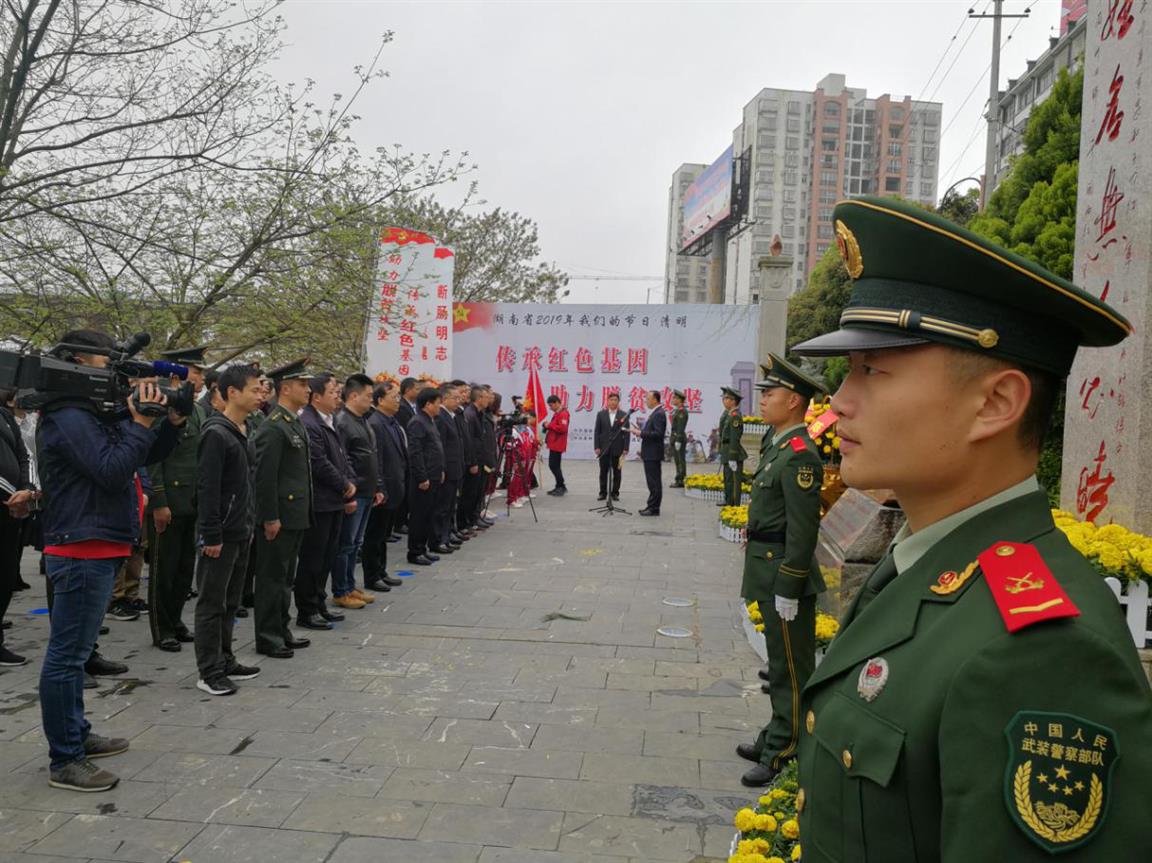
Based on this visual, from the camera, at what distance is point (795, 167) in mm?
82750

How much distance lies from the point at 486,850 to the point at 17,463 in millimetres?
4586

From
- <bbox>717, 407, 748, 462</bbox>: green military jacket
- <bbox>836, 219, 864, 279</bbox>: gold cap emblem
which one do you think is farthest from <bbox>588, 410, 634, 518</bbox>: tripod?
<bbox>836, 219, 864, 279</bbox>: gold cap emblem

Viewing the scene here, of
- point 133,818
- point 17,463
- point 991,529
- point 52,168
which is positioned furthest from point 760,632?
point 52,168

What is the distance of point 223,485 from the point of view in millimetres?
5215

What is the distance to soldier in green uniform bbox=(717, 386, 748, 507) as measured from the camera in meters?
12.8

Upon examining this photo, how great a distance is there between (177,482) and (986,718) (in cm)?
627

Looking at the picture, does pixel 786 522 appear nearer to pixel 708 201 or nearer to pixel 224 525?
pixel 224 525

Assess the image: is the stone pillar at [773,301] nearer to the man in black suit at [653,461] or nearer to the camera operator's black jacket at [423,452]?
the man in black suit at [653,461]

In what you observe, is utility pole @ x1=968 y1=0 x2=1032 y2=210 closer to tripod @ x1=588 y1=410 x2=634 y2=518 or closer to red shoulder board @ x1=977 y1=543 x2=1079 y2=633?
tripod @ x1=588 y1=410 x2=634 y2=518

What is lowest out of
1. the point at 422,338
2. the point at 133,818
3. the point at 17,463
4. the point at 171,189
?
the point at 133,818

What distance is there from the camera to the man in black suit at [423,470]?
898 cm

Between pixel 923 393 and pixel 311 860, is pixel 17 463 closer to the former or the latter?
pixel 311 860

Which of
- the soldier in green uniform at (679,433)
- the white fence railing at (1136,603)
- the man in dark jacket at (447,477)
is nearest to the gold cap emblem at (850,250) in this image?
the white fence railing at (1136,603)

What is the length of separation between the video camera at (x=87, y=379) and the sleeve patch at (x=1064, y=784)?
3827 millimetres
